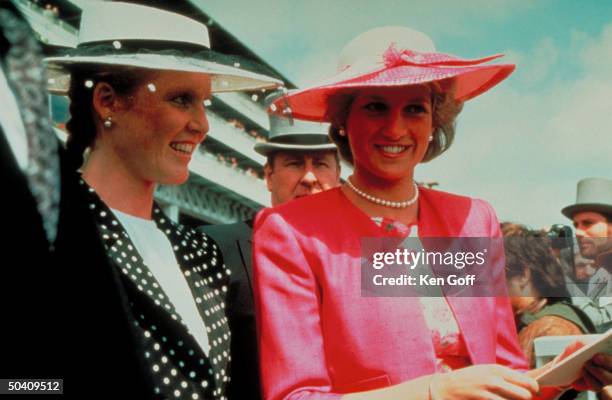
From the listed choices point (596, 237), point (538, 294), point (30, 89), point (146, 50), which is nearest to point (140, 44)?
point (146, 50)

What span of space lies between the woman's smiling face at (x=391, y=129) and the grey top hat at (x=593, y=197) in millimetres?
649

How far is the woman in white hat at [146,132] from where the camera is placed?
0.94m

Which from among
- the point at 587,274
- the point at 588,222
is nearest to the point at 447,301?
the point at 587,274

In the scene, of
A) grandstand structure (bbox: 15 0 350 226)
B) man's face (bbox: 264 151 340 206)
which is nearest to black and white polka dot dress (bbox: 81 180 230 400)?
man's face (bbox: 264 151 340 206)

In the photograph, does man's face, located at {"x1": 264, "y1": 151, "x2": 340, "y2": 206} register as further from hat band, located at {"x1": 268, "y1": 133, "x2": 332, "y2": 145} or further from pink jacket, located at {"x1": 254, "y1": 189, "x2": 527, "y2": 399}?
pink jacket, located at {"x1": 254, "y1": 189, "x2": 527, "y2": 399}

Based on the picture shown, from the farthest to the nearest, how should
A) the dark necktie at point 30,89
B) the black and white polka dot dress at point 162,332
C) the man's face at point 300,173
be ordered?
the man's face at point 300,173, the black and white polka dot dress at point 162,332, the dark necktie at point 30,89

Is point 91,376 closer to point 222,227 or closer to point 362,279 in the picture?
point 362,279

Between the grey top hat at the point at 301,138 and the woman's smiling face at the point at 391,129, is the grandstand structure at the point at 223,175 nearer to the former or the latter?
the grey top hat at the point at 301,138

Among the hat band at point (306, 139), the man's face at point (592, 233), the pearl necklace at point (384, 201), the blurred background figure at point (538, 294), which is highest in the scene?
the hat band at point (306, 139)

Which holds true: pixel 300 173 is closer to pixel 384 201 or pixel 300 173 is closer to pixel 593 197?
pixel 593 197

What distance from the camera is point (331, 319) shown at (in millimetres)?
910

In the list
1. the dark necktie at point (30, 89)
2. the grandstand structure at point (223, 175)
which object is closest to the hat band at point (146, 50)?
the dark necktie at point (30, 89)

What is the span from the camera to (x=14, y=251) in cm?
43

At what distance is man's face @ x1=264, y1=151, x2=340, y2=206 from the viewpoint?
1.86 m
